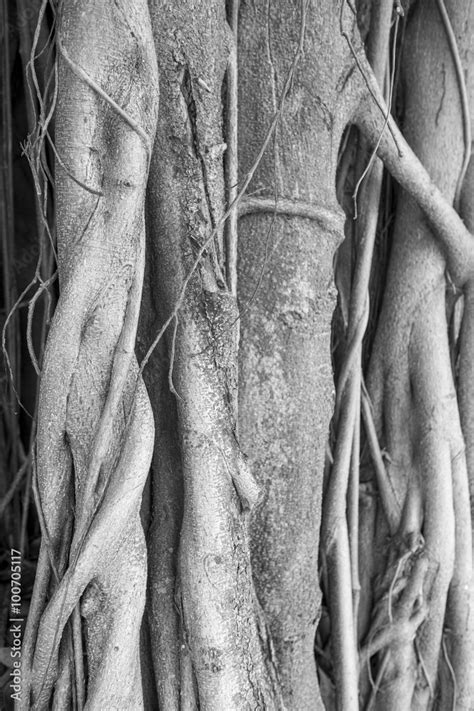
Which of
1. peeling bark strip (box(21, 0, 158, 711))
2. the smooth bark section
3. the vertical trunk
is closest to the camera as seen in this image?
peeling bark strip (box(21, 0, 158, 711))

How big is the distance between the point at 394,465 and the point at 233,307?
619 millimetres

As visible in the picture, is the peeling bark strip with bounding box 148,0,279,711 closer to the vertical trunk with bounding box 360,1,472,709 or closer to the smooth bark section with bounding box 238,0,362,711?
the smooth bark section with bounding box 238,0,362,711

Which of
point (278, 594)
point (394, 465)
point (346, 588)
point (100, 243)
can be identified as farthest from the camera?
point (394, 465)

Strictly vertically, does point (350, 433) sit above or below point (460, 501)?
above

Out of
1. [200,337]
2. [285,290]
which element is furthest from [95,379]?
[285,290]

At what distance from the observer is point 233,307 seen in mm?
927

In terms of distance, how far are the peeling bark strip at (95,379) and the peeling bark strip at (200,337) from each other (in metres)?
0.07

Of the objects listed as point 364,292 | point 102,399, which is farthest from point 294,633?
point 364,292

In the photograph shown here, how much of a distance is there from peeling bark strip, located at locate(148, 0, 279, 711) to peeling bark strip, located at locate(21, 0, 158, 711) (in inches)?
2.6

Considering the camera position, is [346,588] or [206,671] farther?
[346,588]

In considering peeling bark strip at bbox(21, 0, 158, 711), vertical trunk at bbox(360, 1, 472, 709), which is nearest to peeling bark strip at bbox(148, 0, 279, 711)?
peeling bark strip at bbox(21, 0, 158, 711)

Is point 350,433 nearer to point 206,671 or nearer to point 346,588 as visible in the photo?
point 346,588

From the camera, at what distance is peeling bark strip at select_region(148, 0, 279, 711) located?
0.91 m

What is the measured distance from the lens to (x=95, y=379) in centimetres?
84
